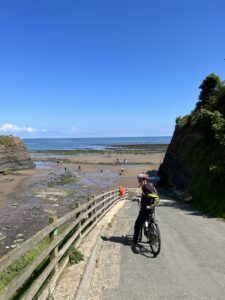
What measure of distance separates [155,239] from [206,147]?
950 inches

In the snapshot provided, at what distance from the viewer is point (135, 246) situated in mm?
11047

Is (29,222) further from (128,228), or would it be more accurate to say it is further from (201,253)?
(201,253)

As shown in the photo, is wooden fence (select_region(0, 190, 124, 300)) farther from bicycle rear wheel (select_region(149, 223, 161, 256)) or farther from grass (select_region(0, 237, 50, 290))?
bicycle rear wheel (select_region(149, 223, 161, 256))

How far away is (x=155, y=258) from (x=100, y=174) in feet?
179

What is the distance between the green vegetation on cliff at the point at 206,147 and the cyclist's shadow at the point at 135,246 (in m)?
9.02

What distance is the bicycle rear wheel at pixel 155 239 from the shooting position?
400 inches

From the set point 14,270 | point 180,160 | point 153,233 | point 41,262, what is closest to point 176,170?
point 180,160

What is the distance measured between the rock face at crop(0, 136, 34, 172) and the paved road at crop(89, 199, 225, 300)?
60753mm

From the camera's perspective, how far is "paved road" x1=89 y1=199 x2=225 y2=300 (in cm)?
745

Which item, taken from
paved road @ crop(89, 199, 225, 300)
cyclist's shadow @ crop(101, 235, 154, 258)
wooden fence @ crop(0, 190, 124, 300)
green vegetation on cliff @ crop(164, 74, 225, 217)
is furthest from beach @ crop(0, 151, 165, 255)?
green vegetation on cliff @ crop(164, 74, 225, 217)

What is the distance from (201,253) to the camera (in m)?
10.6

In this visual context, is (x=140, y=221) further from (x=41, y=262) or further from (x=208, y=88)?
(x=208, y=88)

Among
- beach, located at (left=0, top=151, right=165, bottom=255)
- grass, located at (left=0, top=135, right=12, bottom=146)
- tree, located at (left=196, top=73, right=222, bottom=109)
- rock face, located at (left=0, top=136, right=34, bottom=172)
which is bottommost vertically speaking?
beach, located at (left=0, top=151, right=165, bottom=255)

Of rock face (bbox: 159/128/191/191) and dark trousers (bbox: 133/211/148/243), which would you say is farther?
rock face (bbox: 159/128/191/191)
